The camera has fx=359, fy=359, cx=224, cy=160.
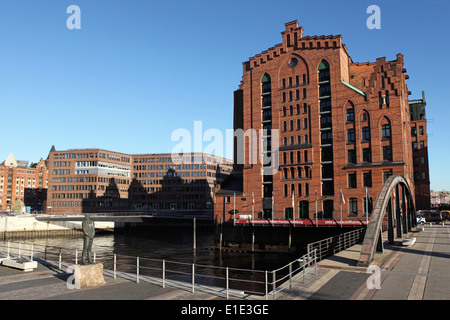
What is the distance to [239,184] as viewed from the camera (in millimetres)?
72250

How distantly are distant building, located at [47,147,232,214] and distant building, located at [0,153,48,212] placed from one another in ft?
168

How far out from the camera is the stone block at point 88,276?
16.0 meters

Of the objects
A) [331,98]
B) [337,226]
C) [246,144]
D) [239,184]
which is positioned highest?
[331,98]

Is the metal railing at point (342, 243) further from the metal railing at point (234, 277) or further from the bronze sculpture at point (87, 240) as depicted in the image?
the bronze sculpture at point (87, 240)

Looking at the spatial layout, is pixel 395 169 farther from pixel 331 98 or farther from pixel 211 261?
pixel 211 261

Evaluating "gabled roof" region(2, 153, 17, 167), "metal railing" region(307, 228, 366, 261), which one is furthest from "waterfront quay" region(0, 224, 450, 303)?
"gabled roof" region(2, 153, 17, 167)

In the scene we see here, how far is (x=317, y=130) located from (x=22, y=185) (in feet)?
551

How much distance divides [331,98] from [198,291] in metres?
53.4

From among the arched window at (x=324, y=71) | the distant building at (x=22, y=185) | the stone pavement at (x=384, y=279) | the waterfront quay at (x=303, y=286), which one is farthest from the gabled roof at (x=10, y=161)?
the stone pavement at (x=384, y=279)

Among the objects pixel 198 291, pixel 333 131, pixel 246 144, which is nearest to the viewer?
pixel 198 291

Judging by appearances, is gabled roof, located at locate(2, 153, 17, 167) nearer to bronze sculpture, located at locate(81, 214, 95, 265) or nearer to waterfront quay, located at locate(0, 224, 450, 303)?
waterfront quay, located at locate(0, 224, 450, 303)

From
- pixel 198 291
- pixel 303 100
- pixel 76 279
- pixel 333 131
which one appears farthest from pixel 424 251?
pixel 303 100

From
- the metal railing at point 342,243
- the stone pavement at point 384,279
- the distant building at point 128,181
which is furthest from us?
the distant building at point 128,181

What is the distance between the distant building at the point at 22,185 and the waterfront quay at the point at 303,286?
168800 mm
